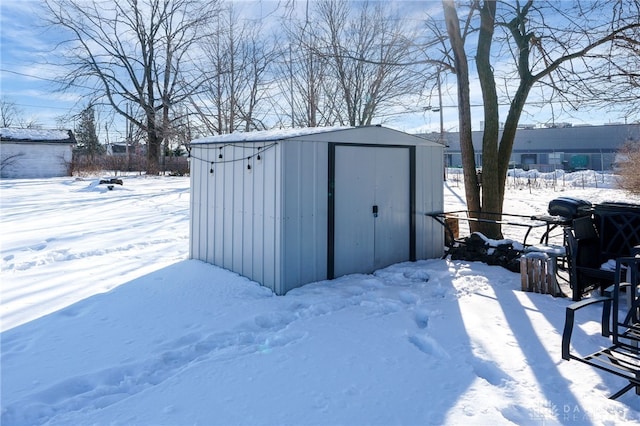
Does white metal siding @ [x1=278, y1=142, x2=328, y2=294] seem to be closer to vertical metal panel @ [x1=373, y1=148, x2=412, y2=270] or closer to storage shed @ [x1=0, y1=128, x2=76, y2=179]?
vertical metal panel @ [x1=373, y1=148, x2=412, y2=270]

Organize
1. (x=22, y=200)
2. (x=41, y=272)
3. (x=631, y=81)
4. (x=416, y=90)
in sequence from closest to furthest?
(x=41, y=272)
(x=631, y=81)
(x=416, y=90)
(x=22, y=200)

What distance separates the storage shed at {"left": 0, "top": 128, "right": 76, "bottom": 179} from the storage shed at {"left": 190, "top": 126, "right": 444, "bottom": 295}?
22.2 metres

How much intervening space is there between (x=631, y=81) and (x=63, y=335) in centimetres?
861

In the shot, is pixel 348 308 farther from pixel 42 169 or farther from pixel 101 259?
pixel 42 169

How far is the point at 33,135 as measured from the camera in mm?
24094

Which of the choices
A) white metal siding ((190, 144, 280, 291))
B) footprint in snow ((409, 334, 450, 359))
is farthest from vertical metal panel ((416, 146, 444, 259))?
footprint in snow ((409, 334, 450, 359))

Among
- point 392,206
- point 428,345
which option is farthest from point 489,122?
point 428,345

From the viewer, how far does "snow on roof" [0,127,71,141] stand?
23.2m

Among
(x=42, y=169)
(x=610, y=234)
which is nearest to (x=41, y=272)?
(x=610, y=234)

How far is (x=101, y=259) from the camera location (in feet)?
20.2

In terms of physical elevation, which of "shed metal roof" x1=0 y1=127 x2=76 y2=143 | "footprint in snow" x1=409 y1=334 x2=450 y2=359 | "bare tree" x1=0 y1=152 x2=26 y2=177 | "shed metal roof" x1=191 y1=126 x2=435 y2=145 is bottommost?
"footprint in snow" x1=409 y1=334 x2=450 y2=359

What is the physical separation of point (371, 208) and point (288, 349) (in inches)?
110

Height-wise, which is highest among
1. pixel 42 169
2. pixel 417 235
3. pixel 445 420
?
pixel 42 169

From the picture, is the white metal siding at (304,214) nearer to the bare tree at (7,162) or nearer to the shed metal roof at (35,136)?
the shed metal roof at (35,136)
